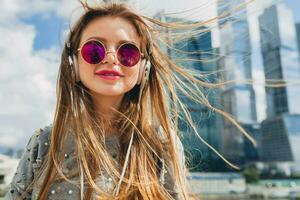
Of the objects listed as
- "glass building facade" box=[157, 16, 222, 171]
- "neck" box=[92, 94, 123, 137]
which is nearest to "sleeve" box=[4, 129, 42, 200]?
"neck" box=[92, 94, 123, 137]

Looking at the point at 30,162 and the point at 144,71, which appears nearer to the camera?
the point at 30,162

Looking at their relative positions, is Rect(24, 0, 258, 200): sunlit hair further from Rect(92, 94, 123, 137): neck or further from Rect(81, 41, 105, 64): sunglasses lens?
Rect(81, 41, 105, 64): sunglasses lens

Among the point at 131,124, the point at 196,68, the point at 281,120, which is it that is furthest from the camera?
the point at 281,120

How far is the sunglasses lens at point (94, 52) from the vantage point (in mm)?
1136

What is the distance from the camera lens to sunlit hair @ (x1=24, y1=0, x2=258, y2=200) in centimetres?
112

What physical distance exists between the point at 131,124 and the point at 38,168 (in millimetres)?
329

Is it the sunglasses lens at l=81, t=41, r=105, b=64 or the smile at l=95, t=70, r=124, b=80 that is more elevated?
the sunglasses lens at l=81, t=41, r=105, b=64

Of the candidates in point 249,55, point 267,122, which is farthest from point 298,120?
point 249,55

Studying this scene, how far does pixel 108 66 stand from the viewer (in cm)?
115

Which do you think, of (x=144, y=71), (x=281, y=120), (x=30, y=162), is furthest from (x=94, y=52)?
(x=281, y=120)

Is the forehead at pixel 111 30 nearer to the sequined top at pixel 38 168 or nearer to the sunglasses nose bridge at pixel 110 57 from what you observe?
the sunglasses nose bridge at pixel 110 57

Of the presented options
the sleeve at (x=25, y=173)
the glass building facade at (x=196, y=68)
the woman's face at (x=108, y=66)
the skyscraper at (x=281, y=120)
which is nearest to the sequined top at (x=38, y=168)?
the sleeve at (x=25, y=173)

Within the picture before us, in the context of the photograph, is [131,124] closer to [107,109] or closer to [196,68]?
[107,109]

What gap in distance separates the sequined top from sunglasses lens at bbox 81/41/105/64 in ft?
0.85
